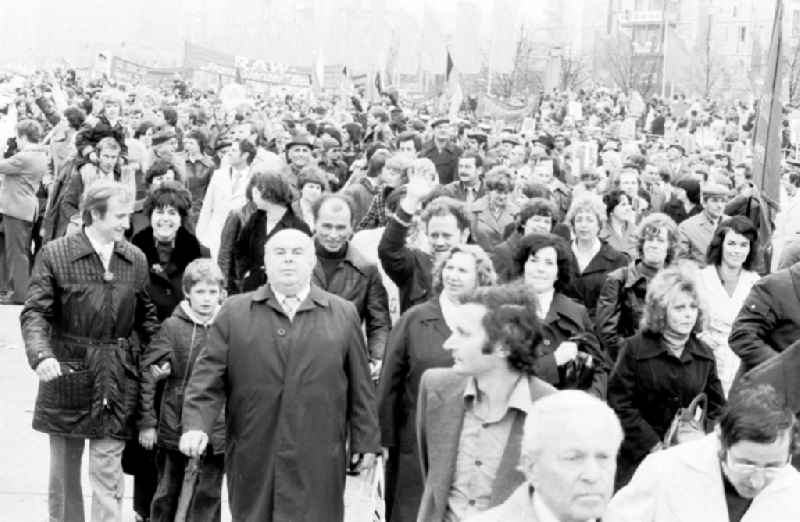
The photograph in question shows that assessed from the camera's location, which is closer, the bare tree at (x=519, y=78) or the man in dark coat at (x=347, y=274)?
the man in dark coat at (x=347, y=274)

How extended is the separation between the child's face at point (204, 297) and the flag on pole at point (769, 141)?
485 cm

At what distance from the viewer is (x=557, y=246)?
7613 millimetres

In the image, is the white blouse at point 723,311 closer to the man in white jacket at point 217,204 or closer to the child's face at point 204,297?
the child's face at point 204,297

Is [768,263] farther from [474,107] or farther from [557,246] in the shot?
[474,107]

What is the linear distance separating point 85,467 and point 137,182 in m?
3.39

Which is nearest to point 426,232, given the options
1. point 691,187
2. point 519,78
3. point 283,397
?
point 283,397

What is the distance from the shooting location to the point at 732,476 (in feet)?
14.6

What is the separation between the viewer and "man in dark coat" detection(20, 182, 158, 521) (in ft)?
24.7

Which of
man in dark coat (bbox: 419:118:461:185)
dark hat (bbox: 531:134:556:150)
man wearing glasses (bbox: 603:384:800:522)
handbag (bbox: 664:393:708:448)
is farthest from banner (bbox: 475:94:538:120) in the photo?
man wearing glasses (bbox: 603:384:800:522)

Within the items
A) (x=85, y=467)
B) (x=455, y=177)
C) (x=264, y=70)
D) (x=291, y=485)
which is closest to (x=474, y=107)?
(x=264, y=70)

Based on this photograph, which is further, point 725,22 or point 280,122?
point 725,22

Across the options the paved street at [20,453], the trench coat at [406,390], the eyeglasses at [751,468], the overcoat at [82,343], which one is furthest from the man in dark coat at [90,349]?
the eyeglasses at [751,468]

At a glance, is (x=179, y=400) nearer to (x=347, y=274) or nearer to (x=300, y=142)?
(x=347, y=274)

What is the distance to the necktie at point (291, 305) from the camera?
6625mm
